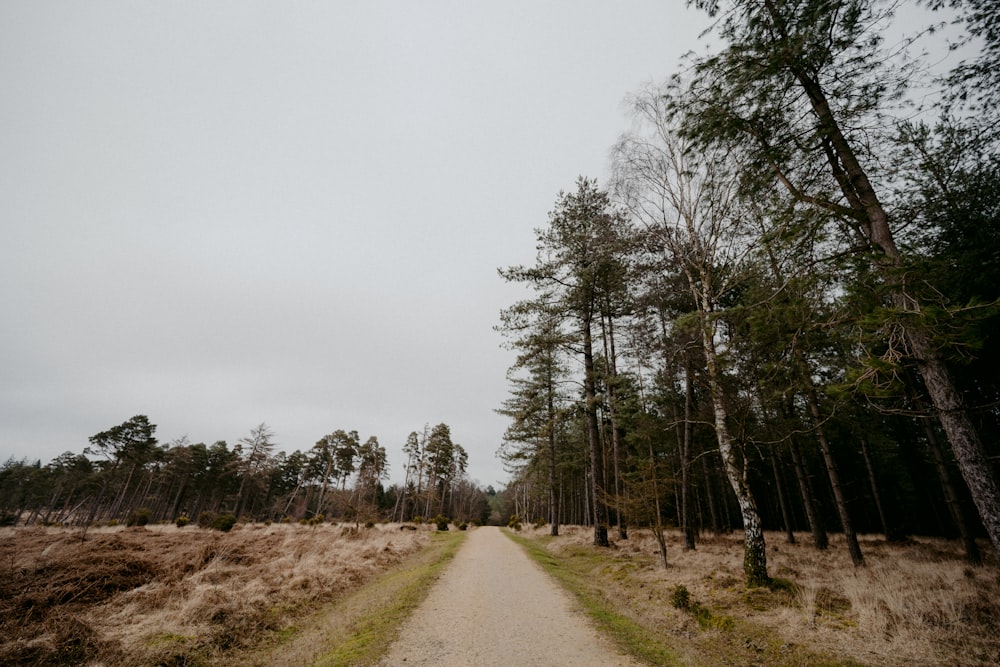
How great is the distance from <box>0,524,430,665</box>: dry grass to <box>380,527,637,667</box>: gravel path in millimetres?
2686

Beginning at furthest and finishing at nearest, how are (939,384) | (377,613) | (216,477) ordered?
(216,477)
(377,613)
(939,384)

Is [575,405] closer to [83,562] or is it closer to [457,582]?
[457,582]

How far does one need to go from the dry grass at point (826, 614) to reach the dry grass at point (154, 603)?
23.0 ft

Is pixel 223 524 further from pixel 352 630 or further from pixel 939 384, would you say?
pixel 939 384

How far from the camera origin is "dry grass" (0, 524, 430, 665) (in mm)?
4699

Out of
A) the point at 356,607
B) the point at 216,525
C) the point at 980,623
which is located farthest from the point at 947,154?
the point at 216,525

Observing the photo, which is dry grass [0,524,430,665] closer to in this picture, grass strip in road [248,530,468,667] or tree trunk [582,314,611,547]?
grass strip in road [248,530,468,667]

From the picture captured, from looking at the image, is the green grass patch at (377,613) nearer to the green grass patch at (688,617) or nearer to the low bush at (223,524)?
the green grass patch at (688,617)

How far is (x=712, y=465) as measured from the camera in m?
25.9

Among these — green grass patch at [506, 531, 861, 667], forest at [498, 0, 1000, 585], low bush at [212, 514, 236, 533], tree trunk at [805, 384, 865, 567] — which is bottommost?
low bush at [212, 514, 236, 533]

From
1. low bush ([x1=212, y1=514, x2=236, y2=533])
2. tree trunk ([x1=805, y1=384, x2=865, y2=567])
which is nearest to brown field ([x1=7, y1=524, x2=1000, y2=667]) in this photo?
tree trunk ([x1=805, y1=384, x2=865, y2=567])

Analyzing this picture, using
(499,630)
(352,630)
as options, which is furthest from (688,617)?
(352,630)

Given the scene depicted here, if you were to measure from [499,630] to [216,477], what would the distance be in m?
61.1

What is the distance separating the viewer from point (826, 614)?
18.9 ft
